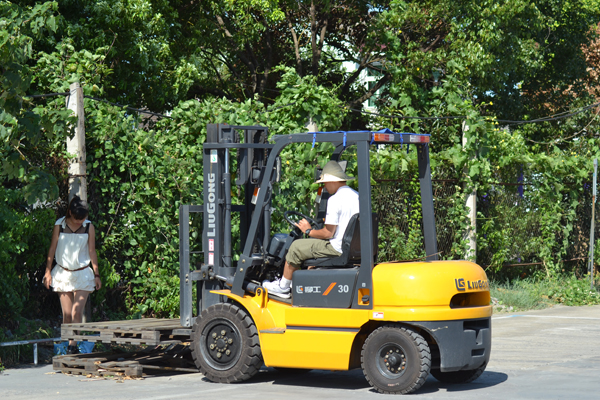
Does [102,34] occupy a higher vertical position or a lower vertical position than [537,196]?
higher

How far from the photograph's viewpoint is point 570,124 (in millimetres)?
22812

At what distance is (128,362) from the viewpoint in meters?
8.27

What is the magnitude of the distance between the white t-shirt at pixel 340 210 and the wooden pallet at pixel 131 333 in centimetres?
185

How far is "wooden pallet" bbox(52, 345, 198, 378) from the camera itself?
8203 millimetres

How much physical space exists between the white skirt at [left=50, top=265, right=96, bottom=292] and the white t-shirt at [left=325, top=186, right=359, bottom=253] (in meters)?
3.24

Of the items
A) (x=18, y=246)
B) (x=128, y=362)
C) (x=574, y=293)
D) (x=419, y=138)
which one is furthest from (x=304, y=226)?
(x=574, y=293)

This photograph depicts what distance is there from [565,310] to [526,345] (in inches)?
185

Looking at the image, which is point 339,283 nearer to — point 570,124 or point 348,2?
point 348,2

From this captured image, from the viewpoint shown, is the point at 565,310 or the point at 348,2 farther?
the point at 348,2

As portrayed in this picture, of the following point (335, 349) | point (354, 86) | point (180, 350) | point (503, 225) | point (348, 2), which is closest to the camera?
point (335, 349)

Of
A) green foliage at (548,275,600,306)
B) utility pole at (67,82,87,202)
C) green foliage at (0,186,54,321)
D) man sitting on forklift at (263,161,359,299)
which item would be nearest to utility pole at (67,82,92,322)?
utility pole at (67,82,87,202)

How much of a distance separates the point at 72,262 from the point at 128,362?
1.58 metres

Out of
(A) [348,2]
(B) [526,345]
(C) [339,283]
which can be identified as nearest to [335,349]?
(C) [339,283]

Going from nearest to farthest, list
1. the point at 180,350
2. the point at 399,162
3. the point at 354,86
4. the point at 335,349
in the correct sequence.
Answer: the point at 335,349, the point at 180,350, the point at 399,162, the point at 354,86
